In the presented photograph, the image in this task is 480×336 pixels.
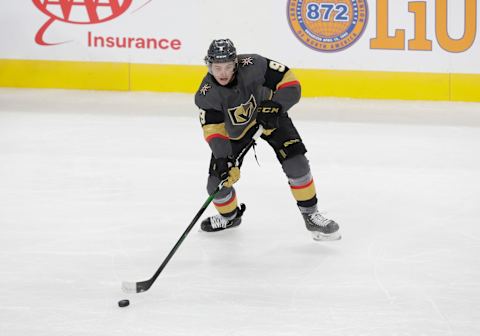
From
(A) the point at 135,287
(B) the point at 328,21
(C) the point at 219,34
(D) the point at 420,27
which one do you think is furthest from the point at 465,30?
(A) the point at 135,287

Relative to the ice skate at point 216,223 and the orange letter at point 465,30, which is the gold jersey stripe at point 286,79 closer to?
the ice skate at point 216,223

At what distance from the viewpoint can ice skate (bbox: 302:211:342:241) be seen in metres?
3.26

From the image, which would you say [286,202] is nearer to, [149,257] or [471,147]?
[149,257]

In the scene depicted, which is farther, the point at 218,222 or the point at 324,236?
the point at 218,222

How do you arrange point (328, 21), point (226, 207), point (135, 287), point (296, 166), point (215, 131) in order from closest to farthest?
point (135, 287)
point (215, 131)
point (296, 166)
point (226, 207)
point (328, 21)

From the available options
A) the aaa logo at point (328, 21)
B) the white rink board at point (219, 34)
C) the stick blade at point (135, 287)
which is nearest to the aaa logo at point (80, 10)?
the white rink board at point (219, 34)

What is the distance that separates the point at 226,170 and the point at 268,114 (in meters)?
0.28

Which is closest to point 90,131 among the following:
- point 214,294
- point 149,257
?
point 149,257

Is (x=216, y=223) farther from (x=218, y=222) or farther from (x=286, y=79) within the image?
(x=286, y=79)

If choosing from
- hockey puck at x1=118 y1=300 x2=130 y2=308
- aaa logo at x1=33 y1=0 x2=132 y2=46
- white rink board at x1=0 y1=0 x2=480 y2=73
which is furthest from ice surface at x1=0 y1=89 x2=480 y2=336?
aaa logo at x1=33 y1=0 x2=132 y2=46

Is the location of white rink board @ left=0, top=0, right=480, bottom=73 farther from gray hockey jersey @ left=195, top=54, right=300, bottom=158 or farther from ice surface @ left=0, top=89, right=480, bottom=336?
gray hockey jersey @ left=195, top=54, right=300, bottom=158

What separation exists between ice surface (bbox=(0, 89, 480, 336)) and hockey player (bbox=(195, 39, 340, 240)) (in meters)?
0.25

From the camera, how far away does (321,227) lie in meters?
3.26

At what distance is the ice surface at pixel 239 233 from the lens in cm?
247
